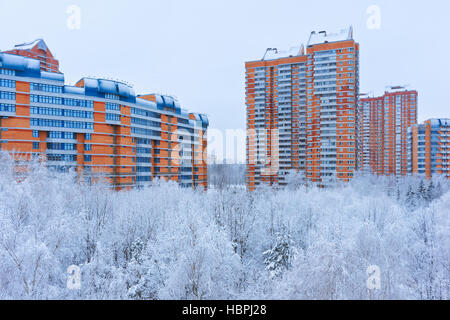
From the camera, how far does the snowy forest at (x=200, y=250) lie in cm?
1120

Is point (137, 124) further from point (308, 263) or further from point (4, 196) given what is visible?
point (308, 263)

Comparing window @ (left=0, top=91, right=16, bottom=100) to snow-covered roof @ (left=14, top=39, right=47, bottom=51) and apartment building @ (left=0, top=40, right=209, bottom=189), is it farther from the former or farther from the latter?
snow-covered roof @ (left=14, top=39, right=47, bottom=51)

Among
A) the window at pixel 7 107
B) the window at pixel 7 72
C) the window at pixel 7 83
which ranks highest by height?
the window at pixel 7 72

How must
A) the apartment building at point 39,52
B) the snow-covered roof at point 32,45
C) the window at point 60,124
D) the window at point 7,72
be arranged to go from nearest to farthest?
the window at point 7,72 → the window at point 60,124 → the apartment building at point 39,52 → the snow-covered roof at point 32,45

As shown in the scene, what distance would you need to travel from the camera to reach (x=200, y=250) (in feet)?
43.5

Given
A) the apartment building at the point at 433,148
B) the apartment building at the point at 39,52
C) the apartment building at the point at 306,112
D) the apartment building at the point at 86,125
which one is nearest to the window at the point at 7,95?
the apartment building at the point at 86,125

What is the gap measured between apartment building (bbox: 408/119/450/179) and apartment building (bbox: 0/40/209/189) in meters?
56.4

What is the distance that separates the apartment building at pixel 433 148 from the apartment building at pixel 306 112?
75.8 ft

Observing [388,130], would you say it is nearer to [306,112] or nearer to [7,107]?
[306,112]

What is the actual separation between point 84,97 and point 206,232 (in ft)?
113

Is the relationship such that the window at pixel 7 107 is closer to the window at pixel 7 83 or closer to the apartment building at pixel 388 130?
the window at pixel 7 83

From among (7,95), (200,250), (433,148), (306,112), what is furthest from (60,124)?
(433,148)

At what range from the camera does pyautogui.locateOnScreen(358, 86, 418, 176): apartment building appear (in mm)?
78812

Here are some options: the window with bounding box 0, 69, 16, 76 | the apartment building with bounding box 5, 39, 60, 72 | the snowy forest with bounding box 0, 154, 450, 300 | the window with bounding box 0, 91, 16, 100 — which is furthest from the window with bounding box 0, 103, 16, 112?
the apartment building with bounding box 5, 39, 60, 72
